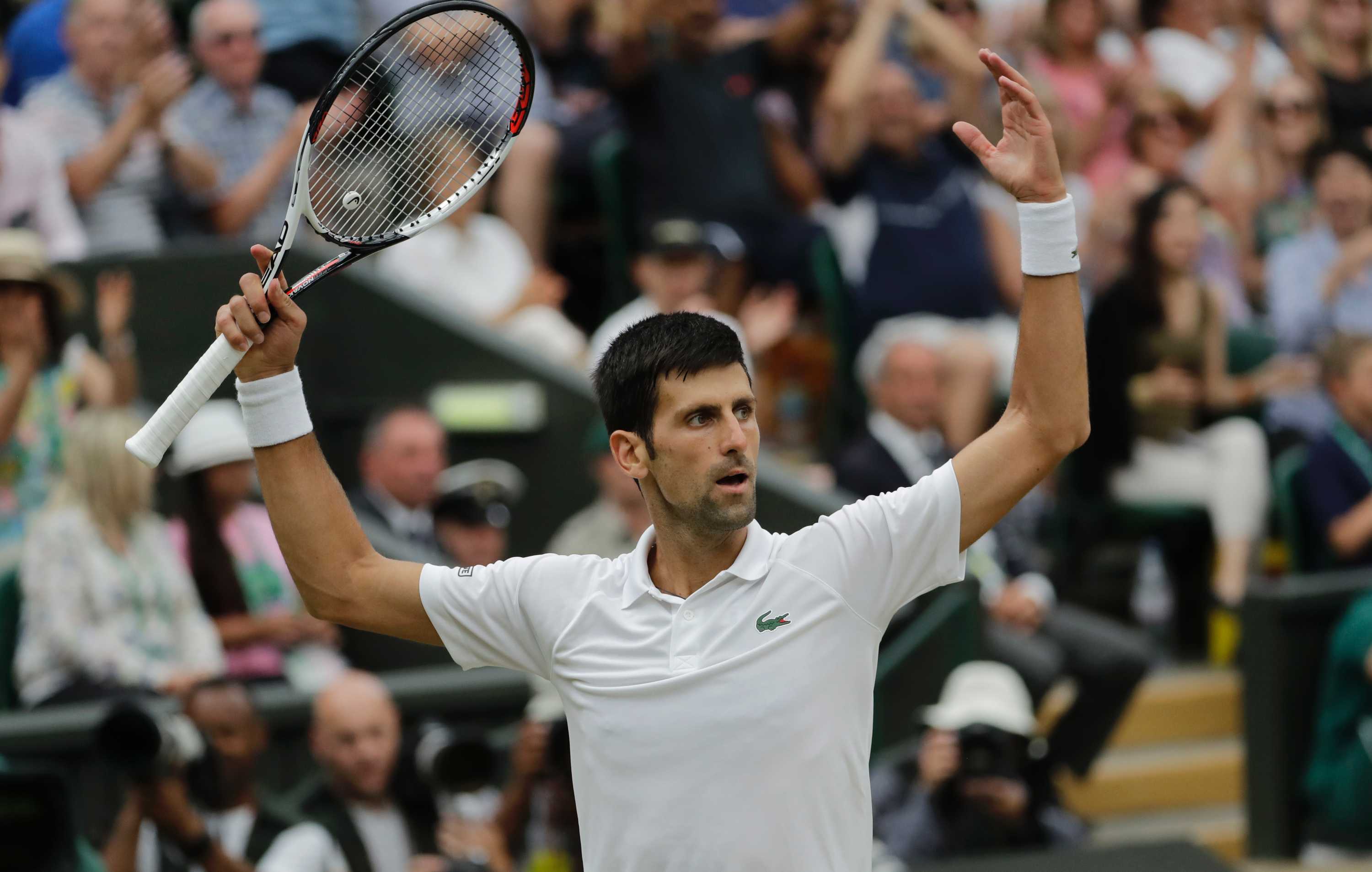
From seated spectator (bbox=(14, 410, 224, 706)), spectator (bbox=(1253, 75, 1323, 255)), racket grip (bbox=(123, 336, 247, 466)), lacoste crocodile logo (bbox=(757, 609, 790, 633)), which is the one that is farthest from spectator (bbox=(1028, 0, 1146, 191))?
racket grip (bbox=(123, 336, 247, 466))

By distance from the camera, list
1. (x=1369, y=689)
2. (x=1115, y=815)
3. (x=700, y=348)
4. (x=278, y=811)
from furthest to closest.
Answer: (x=1115, y=815) < (x=1369, y=689) < (x=278, y=811) < (x=700, y=348)

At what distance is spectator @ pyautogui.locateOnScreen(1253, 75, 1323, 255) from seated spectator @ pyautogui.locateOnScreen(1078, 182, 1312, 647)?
1575 mm

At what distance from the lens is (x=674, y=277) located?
23.9 feet

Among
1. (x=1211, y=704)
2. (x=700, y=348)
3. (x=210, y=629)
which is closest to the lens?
(x=700, y=348)

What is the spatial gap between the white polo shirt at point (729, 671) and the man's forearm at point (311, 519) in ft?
0.46

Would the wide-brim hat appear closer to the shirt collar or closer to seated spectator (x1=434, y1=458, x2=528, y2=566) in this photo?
seated spectator (x1=434, y1=458, x2=528, y2=566)

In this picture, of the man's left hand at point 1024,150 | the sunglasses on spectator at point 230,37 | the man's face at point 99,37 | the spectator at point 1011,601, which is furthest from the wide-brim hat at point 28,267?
the man's left hand at point 1024,150

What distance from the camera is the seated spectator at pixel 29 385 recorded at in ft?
20.2

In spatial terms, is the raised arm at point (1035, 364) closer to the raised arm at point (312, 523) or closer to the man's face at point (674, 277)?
the raised arm at point (312, 523)

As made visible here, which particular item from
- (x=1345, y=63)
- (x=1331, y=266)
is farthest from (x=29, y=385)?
(x=1345, y=63)

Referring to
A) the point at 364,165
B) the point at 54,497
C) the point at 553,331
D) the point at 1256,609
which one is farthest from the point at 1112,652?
the point at 364,165

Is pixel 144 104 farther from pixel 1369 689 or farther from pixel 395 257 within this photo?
pixel 1369 689

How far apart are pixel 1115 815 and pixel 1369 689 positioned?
1.11 metres

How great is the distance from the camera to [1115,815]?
7203mm
